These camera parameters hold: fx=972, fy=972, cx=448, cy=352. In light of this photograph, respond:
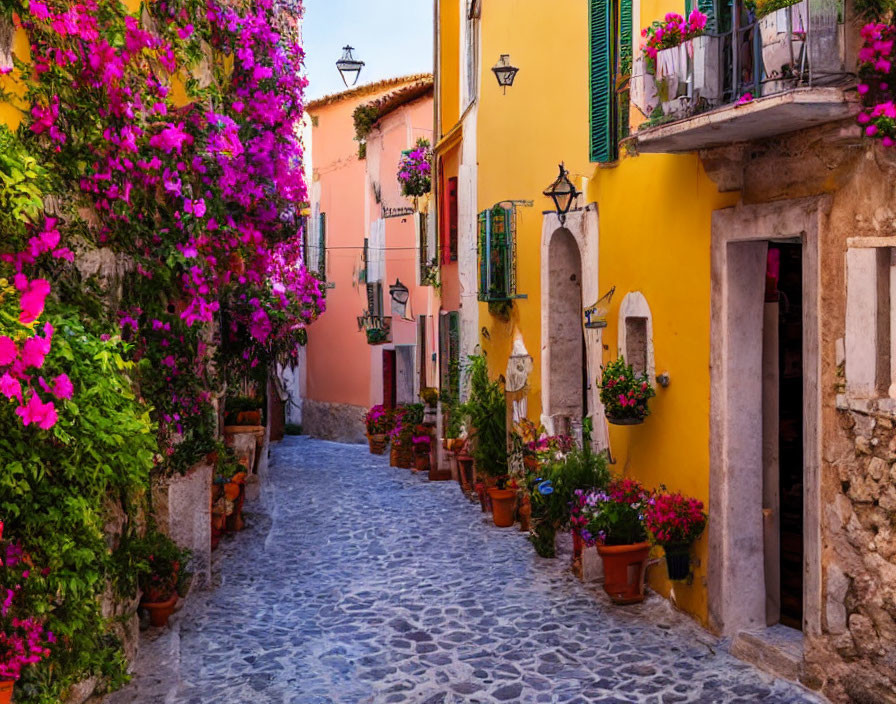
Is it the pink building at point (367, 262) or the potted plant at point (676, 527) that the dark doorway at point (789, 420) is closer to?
the potted plant at point (676, 527)

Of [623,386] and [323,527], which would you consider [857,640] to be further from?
[323,527]

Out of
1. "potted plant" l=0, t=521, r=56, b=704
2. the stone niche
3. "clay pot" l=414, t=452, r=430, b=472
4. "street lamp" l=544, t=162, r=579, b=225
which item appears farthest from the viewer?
"clay pot" l=414, t=452, r=430, b=472

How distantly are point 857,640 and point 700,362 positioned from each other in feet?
7.82

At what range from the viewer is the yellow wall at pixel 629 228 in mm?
7418

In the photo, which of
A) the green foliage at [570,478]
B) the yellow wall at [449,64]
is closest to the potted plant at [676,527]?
the green foliage at [570,478]

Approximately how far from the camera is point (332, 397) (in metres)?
27.0

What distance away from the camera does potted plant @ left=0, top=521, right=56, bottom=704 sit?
433 cm

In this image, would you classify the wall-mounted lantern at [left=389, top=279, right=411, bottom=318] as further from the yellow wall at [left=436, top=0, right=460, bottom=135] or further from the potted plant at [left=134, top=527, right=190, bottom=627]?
the potted plant at [left=134, top=527, right=190, bottom=627]

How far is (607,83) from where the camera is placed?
8992 mm

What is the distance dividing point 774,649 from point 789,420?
5.72 ft

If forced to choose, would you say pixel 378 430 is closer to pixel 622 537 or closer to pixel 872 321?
pixel 622 537

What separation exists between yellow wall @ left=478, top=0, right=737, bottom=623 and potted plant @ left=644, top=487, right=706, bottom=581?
0.11m

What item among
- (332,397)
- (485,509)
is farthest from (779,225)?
(332,397)

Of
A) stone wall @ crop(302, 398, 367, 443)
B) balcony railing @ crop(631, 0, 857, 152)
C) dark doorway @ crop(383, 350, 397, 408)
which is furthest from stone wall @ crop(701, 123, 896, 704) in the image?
stone wall @ crop(302, 398, 367, 443)
